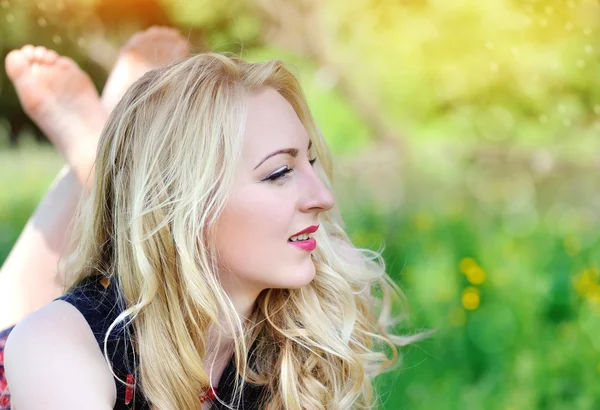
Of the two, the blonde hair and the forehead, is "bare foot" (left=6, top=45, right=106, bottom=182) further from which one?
the forehead

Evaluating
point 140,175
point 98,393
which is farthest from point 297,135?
point 98,393

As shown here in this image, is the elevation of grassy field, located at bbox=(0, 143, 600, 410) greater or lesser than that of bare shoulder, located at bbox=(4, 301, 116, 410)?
lesser

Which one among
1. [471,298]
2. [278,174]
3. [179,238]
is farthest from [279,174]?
[471,298]

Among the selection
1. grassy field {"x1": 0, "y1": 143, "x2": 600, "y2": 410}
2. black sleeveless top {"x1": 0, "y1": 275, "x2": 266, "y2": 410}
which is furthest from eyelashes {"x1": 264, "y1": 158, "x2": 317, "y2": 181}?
grassy field {"x1": 0, "y1": 143, "x2": 600, "y2": 410}

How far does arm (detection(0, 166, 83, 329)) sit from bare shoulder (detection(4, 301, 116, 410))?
677mm

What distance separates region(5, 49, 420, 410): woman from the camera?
1545 mm

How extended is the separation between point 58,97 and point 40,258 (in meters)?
0.47

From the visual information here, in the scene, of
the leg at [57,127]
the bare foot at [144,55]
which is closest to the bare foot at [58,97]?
the leg at [57,127]

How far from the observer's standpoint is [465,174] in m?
4.14

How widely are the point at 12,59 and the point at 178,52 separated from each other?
47cm

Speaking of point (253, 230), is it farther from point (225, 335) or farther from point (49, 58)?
point (49, 58)

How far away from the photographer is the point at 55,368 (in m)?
1.45

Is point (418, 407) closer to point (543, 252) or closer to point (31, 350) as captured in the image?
point (543, 252)

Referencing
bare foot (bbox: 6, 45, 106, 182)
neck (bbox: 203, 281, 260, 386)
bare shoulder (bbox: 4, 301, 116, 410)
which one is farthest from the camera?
bare foot (bbox: 6, 45, 106, 182)
